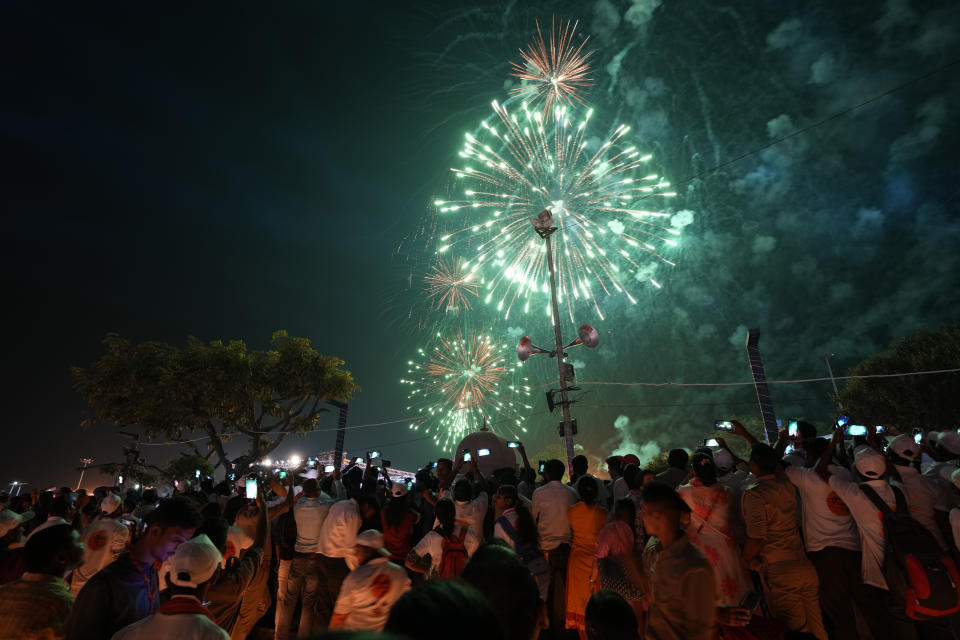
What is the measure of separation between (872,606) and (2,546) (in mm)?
10553

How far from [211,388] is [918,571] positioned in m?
25.7

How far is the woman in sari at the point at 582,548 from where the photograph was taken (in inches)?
226

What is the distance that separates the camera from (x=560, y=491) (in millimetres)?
6340

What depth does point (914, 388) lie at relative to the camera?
31.5m

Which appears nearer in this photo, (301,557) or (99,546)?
(99,546)

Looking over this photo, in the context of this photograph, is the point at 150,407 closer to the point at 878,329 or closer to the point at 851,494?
the point at 851,494

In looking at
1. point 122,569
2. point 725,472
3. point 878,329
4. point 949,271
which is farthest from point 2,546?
point 878,329

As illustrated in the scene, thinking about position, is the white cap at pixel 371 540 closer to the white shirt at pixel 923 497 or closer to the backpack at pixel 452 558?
the backpack at pixel 452 558

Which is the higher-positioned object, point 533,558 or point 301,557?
point 533,558

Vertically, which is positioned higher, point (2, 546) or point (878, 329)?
point (878, 329)

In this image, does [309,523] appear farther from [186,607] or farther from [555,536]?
[186,607]

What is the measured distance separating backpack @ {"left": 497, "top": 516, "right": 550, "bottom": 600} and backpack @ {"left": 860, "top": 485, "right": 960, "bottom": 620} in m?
3.66

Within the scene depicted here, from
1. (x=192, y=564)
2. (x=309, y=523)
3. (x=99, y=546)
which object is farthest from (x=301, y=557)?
(x=192, y=564)

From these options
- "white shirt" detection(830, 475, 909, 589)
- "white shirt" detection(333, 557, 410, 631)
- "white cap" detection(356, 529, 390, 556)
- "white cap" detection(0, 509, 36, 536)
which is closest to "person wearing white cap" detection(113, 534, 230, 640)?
"white shirt" detection(333, 557, 410, 631)
